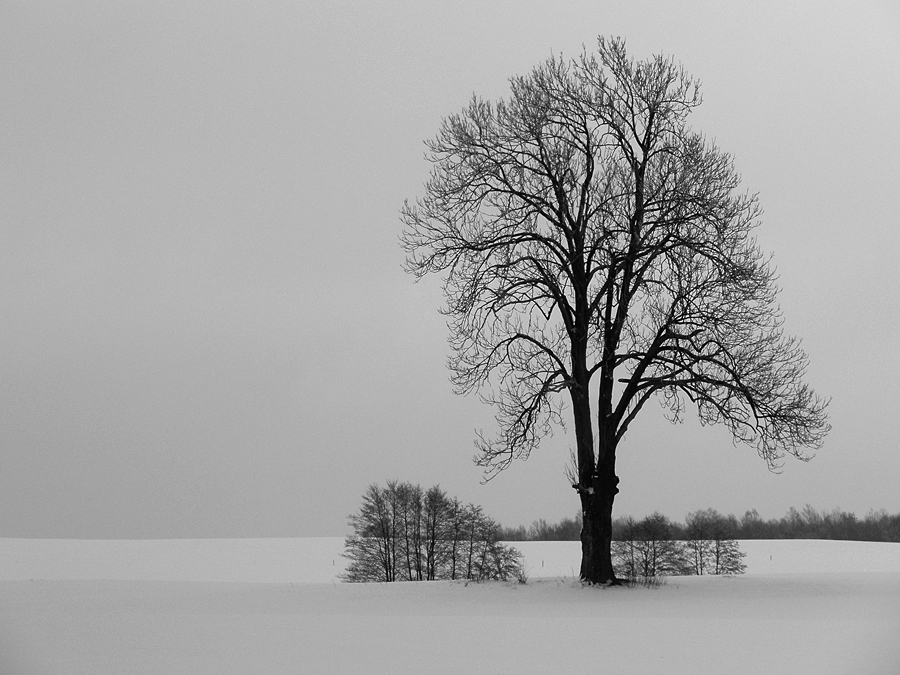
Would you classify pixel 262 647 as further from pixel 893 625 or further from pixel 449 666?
pixel 893 625

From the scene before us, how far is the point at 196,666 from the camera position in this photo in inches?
353

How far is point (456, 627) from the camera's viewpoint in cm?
1187

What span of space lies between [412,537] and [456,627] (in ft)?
111

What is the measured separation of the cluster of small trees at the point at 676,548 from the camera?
133 ft

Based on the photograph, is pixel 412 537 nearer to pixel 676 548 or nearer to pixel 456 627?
pixel 676 548

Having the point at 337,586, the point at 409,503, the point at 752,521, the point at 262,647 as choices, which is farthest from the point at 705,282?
the point at 752,521

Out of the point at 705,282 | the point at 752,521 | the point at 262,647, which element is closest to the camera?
the point at 262,647

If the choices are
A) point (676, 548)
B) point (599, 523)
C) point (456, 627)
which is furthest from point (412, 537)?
point (456, 627)

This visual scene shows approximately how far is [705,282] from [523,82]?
22.0 feet

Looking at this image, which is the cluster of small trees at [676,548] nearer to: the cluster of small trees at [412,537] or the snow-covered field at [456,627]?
the cluster of small trees at [412,537]

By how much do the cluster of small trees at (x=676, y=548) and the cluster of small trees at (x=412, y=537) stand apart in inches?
245

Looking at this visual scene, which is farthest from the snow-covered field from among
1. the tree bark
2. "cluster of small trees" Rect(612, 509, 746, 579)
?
"cluster of small trees" Rect(612, 509, 746, 579)

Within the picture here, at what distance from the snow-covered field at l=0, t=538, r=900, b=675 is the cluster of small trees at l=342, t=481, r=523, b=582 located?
77.4ft

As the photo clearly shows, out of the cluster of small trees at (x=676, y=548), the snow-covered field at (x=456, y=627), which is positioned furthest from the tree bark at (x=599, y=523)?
the cluster of small trees at (x=676, y=548)
